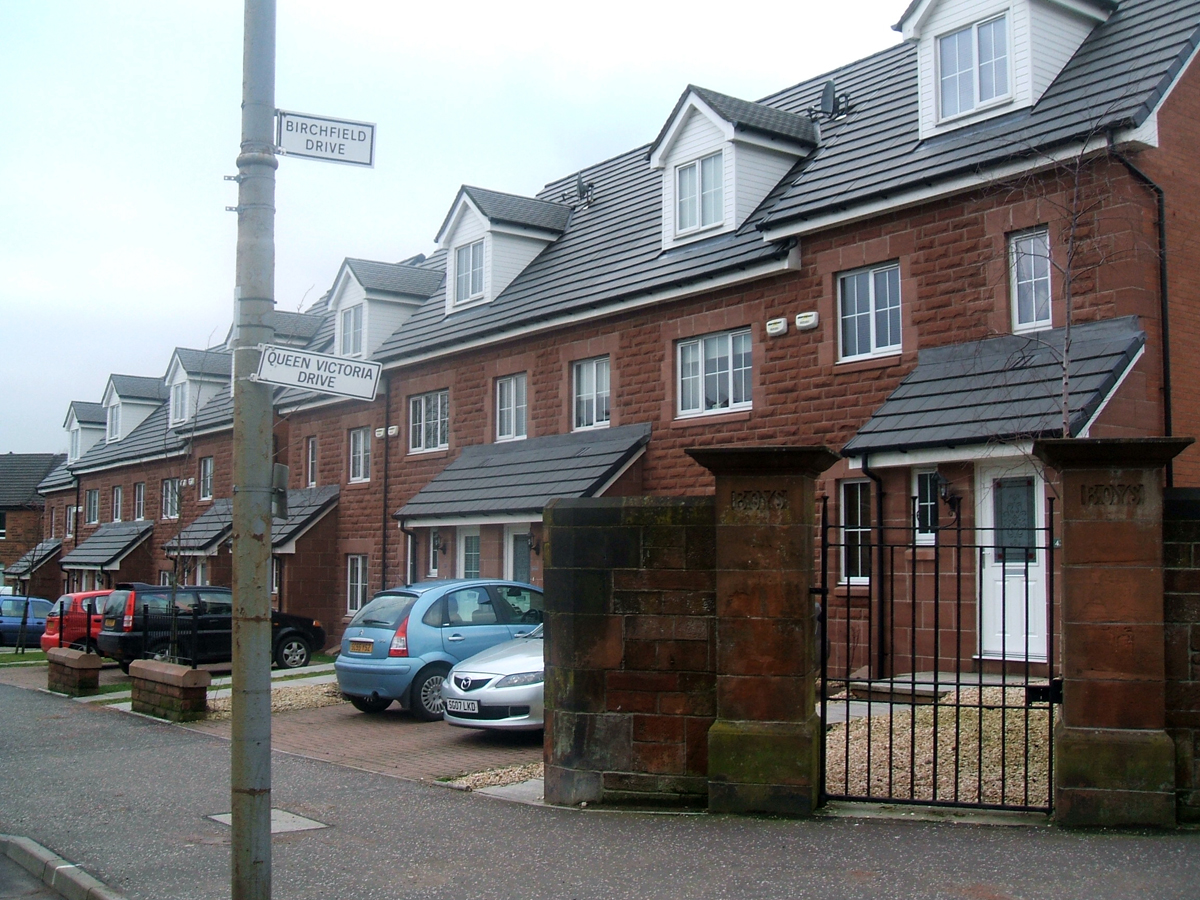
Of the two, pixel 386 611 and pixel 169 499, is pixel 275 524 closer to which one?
pixel 386 611

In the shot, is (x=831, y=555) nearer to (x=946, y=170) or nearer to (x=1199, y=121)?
(x=946, y=170)

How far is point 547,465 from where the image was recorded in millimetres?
20016

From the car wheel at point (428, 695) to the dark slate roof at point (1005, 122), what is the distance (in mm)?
7604

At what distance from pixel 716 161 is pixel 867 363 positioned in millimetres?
5366

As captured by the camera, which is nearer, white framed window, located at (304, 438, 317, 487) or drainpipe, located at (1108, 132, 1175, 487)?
drainpipe, located at (1108, 132, 1175, 487)

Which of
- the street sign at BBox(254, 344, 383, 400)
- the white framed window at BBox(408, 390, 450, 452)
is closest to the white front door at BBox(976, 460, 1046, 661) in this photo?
the street sign at BBox(254, 344, 383, 400)

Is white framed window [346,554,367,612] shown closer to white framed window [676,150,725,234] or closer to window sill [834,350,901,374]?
white framed window [676,150,725,234]

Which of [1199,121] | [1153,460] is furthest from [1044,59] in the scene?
[1153,460]

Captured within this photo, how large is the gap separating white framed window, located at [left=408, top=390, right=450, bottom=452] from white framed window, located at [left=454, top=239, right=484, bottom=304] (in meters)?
2.15

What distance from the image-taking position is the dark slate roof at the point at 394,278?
89.4ft

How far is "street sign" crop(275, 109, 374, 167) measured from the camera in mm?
5883

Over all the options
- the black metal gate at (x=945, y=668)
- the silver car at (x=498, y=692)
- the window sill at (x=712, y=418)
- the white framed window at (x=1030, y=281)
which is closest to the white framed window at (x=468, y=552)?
the window sill at (x=712, y=418)

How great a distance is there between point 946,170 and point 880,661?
5.96 metres

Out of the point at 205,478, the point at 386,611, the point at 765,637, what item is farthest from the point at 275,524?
the point at 765,637
